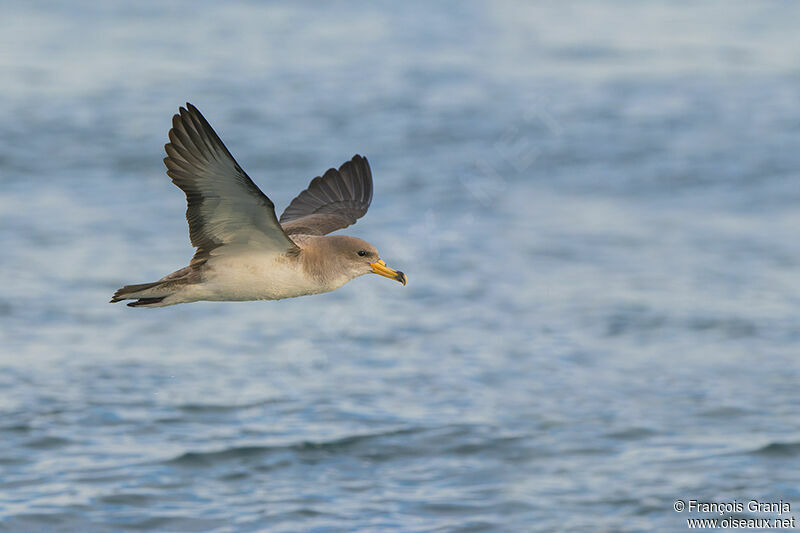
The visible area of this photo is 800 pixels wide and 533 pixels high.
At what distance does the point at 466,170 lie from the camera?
29984mm

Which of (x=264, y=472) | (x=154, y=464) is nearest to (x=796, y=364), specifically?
(x=264, y=472)

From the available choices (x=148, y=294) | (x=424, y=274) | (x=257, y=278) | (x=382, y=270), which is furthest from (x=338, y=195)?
(x=424, y=274)

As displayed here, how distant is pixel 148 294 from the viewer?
946 centimetres

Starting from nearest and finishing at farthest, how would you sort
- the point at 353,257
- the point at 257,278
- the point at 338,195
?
the point at 257,278, the point at 353,257, the point at 338,195

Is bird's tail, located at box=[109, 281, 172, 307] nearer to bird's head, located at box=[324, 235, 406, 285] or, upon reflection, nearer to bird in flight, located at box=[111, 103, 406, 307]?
bird in flight, located at box=[111, 103, 406, 307]

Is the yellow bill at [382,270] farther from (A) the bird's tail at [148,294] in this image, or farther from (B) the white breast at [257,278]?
(A) the bird's tail at [148,294]

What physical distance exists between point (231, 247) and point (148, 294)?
696 millimetres

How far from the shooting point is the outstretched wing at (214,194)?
8.57 meters

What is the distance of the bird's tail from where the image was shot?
9.34 m

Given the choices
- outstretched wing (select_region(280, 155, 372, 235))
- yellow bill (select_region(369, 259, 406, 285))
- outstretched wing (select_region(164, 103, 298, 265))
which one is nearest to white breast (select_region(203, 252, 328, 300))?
outstretched wing (select_region(164, 103, 298, 265))

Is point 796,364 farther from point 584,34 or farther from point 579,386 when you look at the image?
point 584,34

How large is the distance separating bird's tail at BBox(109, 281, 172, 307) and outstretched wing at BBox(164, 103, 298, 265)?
0.34 metres

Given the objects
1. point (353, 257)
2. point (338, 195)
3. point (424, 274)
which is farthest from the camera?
point (424, 274)

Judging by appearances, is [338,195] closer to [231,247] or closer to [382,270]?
[382,270]
